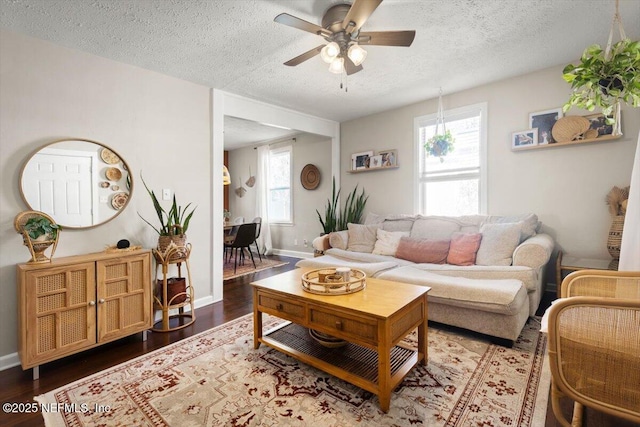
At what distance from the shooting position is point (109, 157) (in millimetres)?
2541

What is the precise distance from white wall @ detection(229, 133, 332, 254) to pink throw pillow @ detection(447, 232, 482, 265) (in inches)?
102

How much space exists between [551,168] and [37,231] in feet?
15.2

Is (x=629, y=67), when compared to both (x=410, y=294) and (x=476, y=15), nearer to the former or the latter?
(x=476, y=15)

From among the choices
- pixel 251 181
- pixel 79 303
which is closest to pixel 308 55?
pixel 79 303

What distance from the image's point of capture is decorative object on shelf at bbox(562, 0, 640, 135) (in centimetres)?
139

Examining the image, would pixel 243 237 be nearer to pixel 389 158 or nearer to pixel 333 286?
pixel 389 158

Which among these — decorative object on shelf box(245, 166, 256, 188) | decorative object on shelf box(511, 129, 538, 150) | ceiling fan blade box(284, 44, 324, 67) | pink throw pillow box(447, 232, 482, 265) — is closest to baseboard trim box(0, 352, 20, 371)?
ceiling fan blade box(284, 44, 324, 67)

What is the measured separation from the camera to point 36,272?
1890 millimetres

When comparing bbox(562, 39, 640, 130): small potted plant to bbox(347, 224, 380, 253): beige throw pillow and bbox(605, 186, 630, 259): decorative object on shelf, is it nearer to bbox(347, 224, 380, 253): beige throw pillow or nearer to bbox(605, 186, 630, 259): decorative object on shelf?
bbox(605, 186, 630, 259): decorative object on shelf

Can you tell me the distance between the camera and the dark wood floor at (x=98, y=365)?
1.51 metres

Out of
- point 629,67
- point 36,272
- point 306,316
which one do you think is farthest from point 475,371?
point 36,272

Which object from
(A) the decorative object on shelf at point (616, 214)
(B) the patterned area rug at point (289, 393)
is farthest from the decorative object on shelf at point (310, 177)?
(A) the decorative object on shelf at point (616, 214)

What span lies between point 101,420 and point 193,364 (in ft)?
1.89

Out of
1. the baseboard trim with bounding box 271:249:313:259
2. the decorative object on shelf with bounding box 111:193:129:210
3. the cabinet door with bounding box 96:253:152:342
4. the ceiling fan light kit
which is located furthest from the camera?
the baseboard trim with bounding box 271:249:313:259
